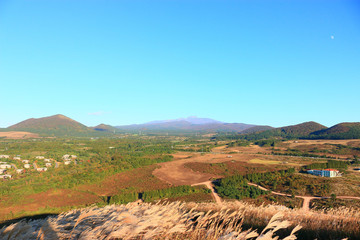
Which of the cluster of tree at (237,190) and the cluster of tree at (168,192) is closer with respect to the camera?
the cluster of tree at (168,192)

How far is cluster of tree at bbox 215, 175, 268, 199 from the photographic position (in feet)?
114

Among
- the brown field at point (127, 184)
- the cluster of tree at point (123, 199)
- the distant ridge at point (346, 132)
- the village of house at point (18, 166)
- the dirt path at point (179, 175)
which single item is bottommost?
the dirt path at point (179, 175)

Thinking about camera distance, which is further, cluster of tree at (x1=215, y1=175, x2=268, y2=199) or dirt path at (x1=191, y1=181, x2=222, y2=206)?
cluster of tree at (x1=215, y1=175, x2=268, y2=199)

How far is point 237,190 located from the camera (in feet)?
120

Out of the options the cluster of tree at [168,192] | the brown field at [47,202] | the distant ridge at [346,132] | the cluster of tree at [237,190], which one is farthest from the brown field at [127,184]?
the distant ridge at [346,132]

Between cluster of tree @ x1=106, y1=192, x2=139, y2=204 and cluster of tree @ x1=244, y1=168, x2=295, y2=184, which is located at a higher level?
cluster of tree @ x1=106, y1=192, x2=139, y2=204

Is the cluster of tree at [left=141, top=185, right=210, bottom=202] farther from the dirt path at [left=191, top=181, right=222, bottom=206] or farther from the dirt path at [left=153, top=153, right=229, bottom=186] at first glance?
the dirt path at [left=153, top=153, right=229, bottom=186]

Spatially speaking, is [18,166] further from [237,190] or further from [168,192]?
[237,190]

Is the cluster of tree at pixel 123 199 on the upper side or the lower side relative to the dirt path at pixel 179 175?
upper

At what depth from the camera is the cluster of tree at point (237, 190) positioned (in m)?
34.7

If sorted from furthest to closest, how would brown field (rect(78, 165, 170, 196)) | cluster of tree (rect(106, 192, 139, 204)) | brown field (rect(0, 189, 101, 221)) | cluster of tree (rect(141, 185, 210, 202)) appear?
brown field (rect(78, 165, 170, 196)), cluster of tree (rect(141, 185, 210, 202)), cluster of tree (rect(106, 192, 139, 204)), brown field (rect(0, 189, 101, 221))

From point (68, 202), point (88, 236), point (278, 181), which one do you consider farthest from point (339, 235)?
point (278, 181)

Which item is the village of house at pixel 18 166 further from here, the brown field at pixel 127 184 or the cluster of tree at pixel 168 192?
the cluster of tree at pixel 168 192

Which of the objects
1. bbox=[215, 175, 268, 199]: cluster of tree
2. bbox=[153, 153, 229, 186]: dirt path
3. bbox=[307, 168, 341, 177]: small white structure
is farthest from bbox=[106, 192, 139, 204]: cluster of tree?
bbox=[307, 168, 341, 177]: small white structure
